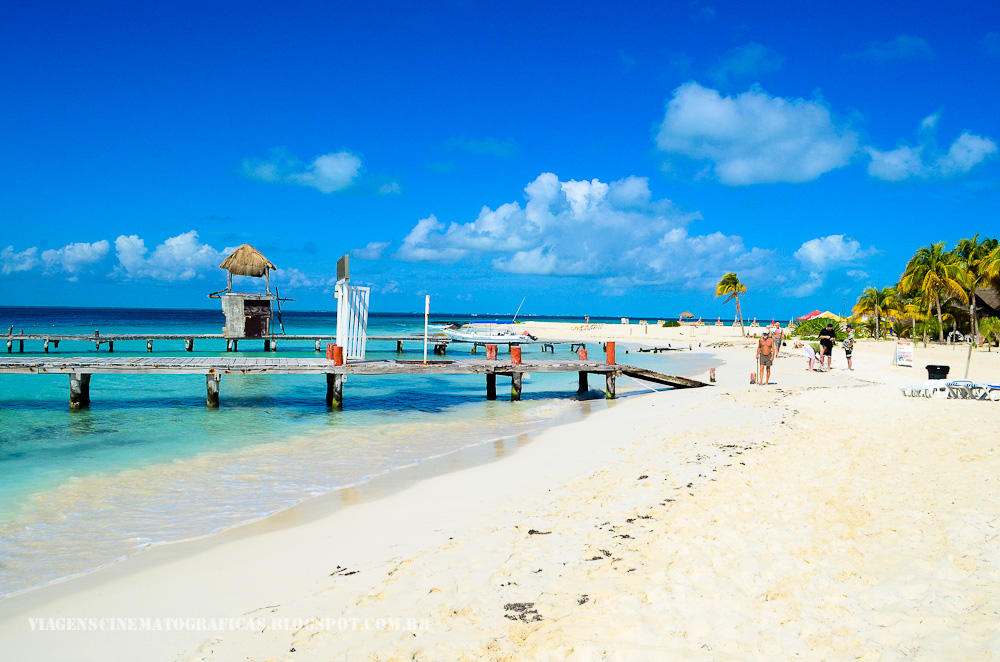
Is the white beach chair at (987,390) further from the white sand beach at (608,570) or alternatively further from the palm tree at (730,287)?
the palm tree at (730,287)

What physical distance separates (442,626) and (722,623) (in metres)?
1.89

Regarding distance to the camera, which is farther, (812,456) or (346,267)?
(346,267)

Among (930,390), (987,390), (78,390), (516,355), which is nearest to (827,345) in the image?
(930,390)

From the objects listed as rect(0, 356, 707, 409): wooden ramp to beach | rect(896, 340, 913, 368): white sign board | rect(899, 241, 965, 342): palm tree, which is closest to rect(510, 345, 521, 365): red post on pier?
rect(0, 356, 707, 409): wooden ramp to beach

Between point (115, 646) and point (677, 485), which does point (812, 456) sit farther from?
point (115, 646)

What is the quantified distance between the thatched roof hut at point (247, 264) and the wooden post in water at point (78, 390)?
20224 mm

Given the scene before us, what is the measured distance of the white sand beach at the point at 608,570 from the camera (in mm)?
3684

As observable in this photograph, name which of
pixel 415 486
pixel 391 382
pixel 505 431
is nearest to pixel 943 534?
pixel 415 486

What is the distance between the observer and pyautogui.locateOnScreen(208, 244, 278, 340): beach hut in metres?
36.2

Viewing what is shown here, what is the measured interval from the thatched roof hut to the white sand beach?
105ft

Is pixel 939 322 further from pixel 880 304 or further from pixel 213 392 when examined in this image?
pixel 213 392

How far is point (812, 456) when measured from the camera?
314 inches

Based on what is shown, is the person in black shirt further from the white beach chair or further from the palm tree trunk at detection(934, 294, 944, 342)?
the palm tree trunk at detection(934, 294, 944, 342)

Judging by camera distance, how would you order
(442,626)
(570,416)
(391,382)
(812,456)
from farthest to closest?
(391,382)
(570,416)
(812,456)
(442,626)
